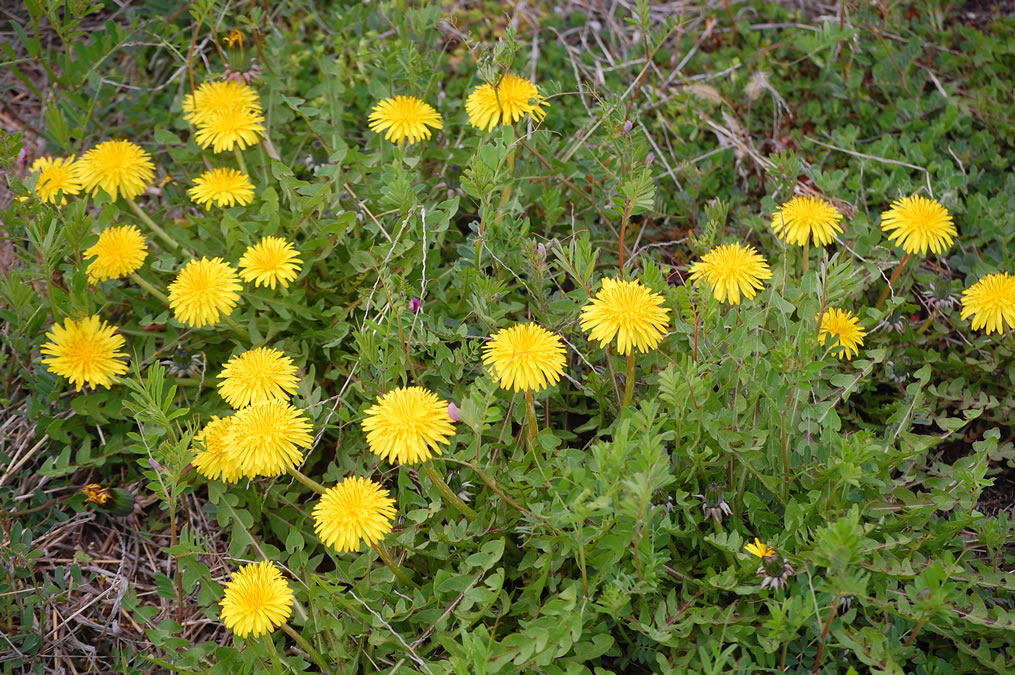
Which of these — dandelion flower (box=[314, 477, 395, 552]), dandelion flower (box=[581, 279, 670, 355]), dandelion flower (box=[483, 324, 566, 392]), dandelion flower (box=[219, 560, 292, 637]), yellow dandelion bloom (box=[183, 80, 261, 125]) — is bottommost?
dandelion flower (box=[219, 560, 292, 637])

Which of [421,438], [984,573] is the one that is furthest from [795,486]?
[421,438]

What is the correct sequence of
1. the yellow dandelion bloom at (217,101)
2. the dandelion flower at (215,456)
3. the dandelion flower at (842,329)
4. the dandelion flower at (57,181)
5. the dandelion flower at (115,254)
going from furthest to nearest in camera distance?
the yellow dandelion bloom at (217,101) < the dandelion flower at (57,181) < the dandelion flower at (115,254) < the dandelion flower at (842,329) < the dandelion flower at (215,456)

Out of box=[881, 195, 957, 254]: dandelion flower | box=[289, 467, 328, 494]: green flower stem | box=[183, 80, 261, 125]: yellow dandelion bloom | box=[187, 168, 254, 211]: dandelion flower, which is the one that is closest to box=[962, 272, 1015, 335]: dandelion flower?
box=[881, 195, 957, 254]: dandelion flower

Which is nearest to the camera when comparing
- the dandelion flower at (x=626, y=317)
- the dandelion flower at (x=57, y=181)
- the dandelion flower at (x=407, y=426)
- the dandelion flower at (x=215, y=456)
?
the dandelion flower at (x=407, y=426)

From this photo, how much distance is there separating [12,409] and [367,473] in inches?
44.4

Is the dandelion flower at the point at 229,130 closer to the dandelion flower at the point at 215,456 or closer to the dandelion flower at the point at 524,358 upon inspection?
the dandelion flower at the point at 215,456

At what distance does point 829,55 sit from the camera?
297cm

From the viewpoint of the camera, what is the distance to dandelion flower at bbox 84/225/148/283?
7.27 feet

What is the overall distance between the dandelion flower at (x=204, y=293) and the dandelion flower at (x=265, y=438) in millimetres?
366

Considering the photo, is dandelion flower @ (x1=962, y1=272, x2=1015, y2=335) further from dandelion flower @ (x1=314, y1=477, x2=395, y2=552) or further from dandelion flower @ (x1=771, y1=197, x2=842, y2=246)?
dandelion flower @ (x1=314, y1=477, x2=395, y2=552)

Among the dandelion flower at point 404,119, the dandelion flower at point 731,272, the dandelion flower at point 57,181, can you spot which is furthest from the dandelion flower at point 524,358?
the dandelion flower at point 57,181

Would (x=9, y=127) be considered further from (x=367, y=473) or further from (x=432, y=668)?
(x=432, y=668)

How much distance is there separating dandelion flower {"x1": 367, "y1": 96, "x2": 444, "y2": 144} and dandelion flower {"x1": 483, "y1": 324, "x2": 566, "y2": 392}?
2.60ft

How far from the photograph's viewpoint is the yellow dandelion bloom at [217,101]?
2.43m
